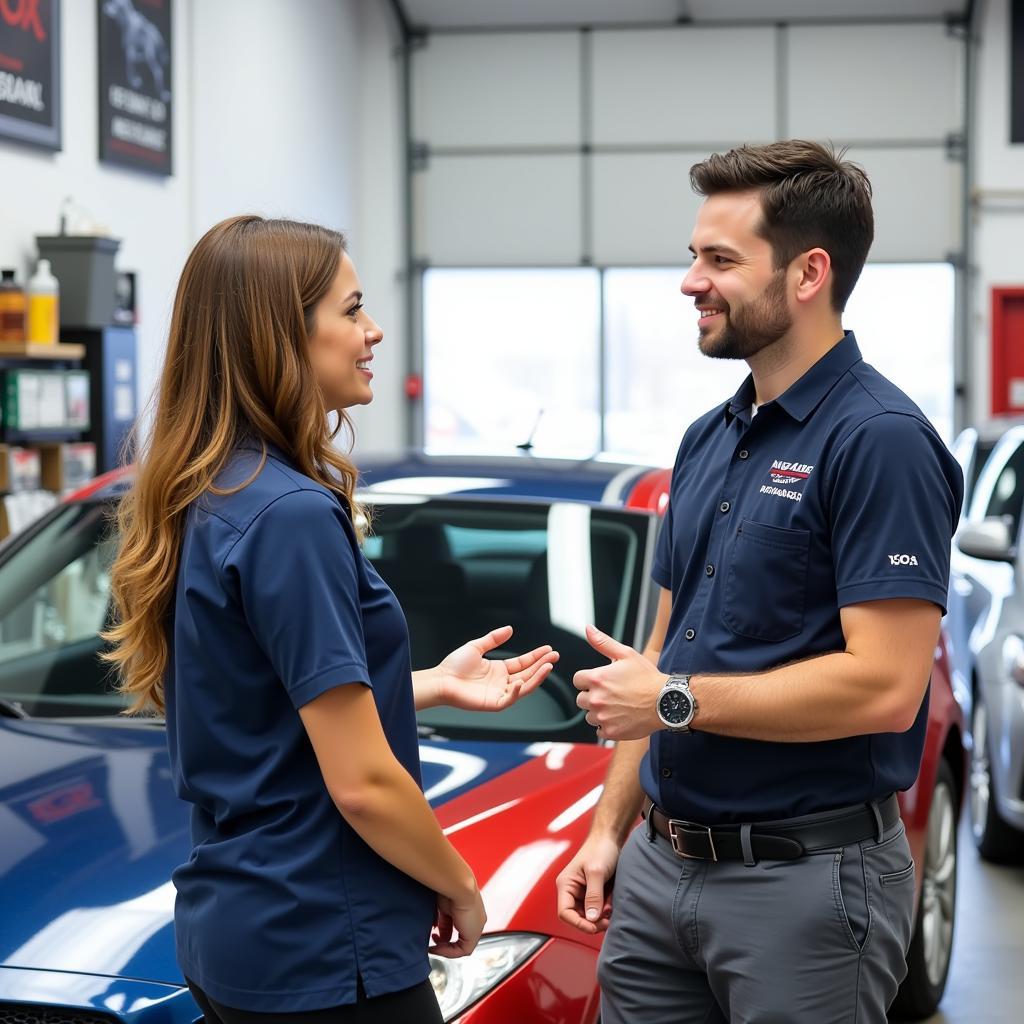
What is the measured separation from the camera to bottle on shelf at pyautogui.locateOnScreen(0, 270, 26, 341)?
6824mm

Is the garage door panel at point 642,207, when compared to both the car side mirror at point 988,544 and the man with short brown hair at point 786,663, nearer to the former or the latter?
the car side mirror at point 988,544

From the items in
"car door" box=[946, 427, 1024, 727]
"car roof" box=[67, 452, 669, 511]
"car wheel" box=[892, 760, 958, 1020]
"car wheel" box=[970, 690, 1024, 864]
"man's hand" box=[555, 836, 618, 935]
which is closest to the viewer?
"man's hand" box=[555, 836, 618, 935]

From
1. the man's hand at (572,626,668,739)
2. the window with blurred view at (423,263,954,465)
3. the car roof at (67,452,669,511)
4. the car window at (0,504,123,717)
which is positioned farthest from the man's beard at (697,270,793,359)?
the window with blurred view at (423,263,954,465)

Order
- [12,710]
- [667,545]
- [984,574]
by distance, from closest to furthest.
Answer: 1. [667,545]
2. [12,710]
3. [984,574]

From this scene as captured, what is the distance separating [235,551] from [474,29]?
40.9 feet

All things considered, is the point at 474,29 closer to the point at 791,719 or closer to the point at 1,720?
the point at 1,720

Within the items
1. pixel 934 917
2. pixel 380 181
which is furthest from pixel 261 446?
A: pixel 380 181

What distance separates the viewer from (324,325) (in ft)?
5.31

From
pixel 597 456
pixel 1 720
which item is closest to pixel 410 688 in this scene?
pixel 1 720

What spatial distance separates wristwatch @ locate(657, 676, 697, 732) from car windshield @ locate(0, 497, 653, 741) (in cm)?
103

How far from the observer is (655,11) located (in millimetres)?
12836

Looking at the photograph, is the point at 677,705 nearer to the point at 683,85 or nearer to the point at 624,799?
the point at 624,799

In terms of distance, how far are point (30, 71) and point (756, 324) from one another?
251 inches

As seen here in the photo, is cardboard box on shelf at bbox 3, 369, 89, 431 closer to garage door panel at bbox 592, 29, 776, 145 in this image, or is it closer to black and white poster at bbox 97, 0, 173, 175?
black and white poster at bbox 97, 0, 173, 175
